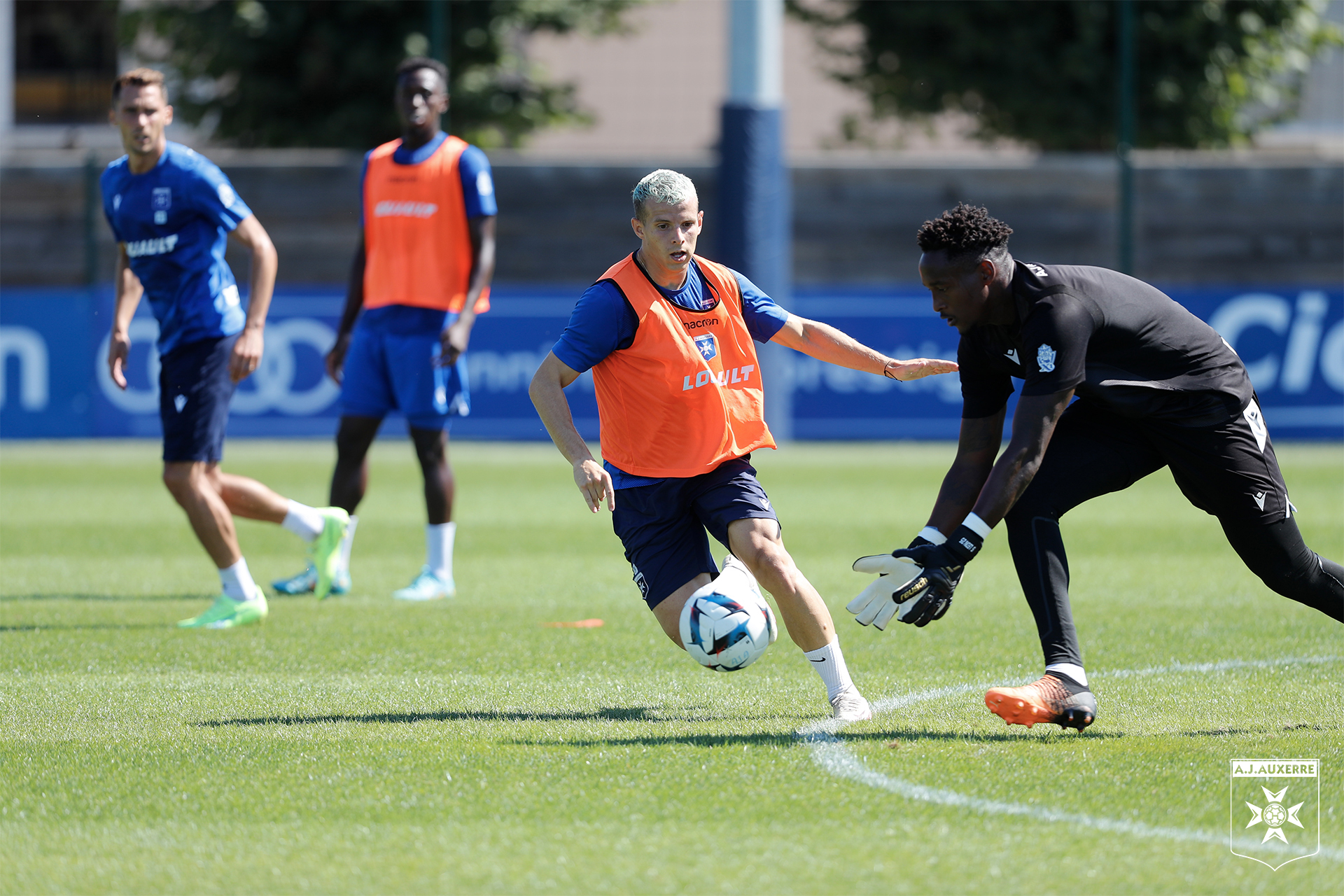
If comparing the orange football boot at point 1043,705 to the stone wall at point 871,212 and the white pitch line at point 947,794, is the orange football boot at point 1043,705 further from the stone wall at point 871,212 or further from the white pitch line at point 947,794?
the stone wall at point 871,212

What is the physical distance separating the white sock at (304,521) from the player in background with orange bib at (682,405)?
286 centimetres

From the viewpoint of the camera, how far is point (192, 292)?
23.7ft

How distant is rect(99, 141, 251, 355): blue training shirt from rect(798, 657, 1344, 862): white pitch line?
3664mm

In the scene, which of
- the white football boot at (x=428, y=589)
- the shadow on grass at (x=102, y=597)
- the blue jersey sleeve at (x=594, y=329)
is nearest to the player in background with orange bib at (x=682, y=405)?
the blue jersey sleeve at (x=594, y=329)

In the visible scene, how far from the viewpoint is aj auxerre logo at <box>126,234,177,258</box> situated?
723 centimetres

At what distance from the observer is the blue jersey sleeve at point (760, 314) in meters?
5.50

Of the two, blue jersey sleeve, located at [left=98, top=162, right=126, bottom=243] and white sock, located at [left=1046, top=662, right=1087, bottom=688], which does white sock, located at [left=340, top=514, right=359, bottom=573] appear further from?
white sock, located at [left=1046, top=662, right=1087, bottom=688]

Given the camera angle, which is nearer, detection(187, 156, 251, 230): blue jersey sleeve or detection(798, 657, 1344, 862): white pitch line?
detection(798, 657, 1344, 862): white pitch line

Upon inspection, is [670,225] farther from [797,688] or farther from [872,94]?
[872,94]

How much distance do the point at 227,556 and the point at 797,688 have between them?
9.46 feet

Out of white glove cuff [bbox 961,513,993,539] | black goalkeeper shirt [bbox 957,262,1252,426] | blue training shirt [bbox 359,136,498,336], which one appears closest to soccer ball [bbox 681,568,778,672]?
white glove cuff [bbox 961,513,993,539]

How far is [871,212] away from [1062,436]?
14369mm

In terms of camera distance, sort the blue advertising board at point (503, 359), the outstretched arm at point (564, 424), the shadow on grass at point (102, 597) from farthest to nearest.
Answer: the blue advertising board at point (503, 359)
the shadow on grass at point (102, 597)
the outstretched arm at point (564, 424)

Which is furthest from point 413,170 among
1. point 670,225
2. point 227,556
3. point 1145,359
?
point 1145,359
